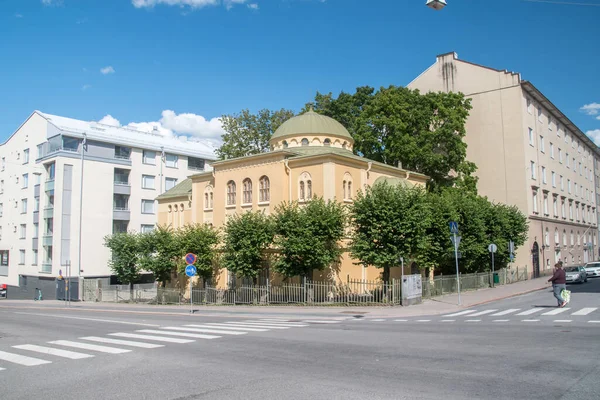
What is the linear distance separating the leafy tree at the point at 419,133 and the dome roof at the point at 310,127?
475 centimetres

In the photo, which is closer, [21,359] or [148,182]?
[21,359]

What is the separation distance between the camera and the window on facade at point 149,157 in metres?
54.1

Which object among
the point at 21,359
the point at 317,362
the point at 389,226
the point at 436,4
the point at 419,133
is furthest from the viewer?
the point at 419,133

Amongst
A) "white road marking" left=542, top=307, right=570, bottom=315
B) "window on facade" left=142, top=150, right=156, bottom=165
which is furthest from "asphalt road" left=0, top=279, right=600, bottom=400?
"window on facade" left=142, top=150, right=156, bottom=165

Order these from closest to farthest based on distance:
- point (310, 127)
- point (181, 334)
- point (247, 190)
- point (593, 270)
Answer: point (181, 334)
point (247, 190)
point (310, 127)
point (593, 270)

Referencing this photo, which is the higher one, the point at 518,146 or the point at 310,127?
the point at 518,146

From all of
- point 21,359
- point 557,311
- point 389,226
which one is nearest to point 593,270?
point 389,226

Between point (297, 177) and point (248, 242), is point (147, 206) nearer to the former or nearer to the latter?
point (297, 177)

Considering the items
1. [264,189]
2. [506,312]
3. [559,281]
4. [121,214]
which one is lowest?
[506,312]

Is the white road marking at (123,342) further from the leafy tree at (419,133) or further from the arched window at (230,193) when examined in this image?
the leafy tree at (419,133)

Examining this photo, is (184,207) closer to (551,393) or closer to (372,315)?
(372,315)

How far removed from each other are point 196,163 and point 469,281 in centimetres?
3725

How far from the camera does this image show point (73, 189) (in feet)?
158

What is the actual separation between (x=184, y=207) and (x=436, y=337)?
33416 millimetres
